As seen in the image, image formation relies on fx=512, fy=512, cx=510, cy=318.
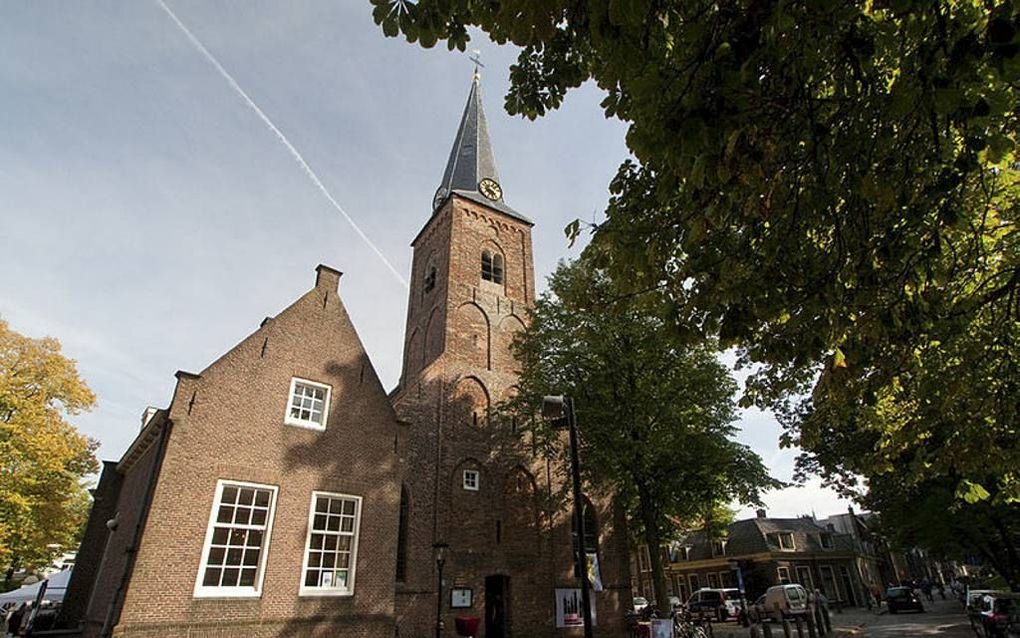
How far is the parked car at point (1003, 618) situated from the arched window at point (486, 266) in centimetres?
2224

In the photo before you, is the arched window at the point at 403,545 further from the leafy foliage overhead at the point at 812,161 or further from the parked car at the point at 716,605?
the parked car at the point at 716,605

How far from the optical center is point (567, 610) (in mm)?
19484

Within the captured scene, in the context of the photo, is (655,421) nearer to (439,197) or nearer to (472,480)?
(472,480)

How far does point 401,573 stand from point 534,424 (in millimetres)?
7406

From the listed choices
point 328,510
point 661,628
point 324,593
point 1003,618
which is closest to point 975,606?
point 1003,618

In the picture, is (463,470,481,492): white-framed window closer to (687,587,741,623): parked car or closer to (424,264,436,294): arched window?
(424,264,436,294): arched window

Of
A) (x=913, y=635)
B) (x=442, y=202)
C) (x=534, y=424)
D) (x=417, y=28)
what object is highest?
(x=442, y=202)

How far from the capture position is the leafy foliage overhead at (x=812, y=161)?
320 cm

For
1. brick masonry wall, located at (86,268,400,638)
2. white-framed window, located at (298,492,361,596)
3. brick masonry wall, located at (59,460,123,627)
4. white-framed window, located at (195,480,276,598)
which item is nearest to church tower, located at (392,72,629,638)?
brick masonry wall, located at (86,268,400,638)

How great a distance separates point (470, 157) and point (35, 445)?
998 inches

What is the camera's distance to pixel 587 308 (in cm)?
604

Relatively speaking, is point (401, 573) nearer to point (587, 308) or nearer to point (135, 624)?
point (135, 624)

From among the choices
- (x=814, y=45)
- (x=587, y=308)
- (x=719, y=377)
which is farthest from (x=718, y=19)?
(x=719, y=377)

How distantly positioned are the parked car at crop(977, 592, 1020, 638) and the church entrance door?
14663mm
